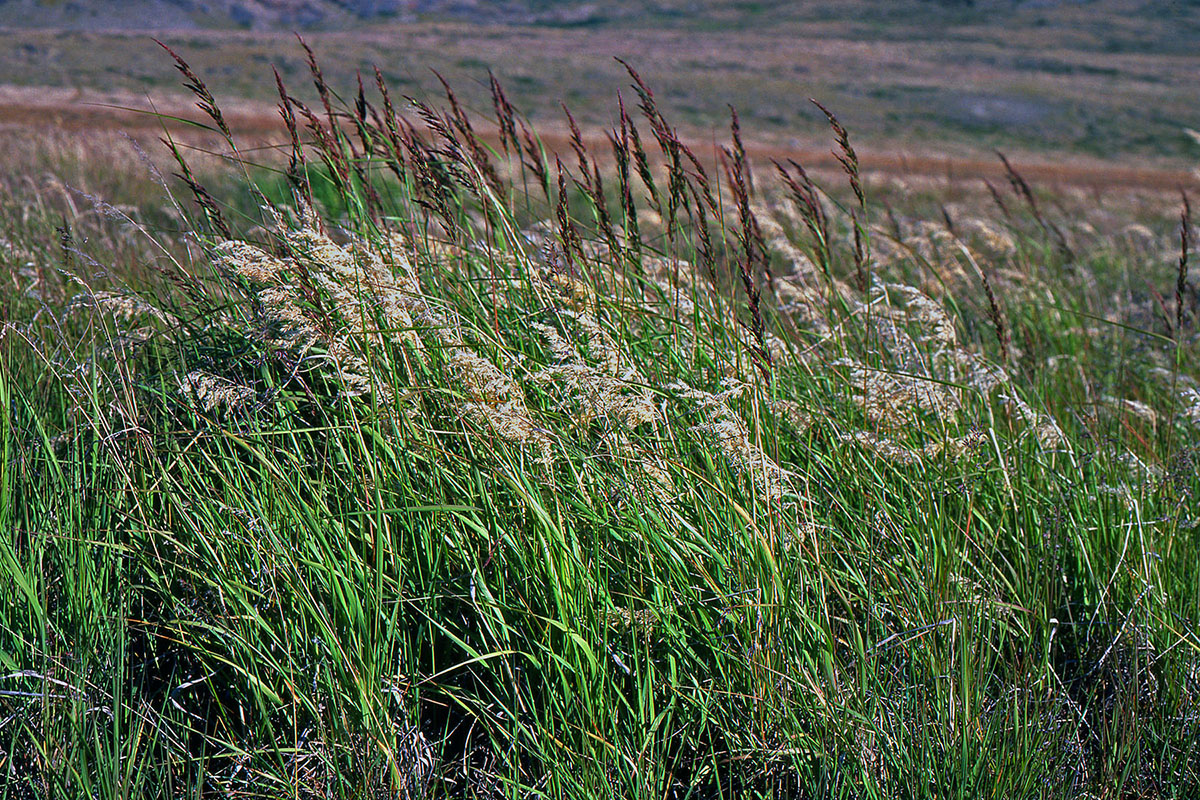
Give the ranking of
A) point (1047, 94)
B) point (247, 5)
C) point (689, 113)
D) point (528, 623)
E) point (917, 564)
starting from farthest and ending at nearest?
point (247, 5), point (1047, 94), point (689, 113), point (917, 564), point (528, 623)

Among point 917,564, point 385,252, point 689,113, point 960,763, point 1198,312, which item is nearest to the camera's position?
point 960,763

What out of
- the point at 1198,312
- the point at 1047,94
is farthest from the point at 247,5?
the point at 1198,312

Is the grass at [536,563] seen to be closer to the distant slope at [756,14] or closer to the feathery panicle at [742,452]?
the feathery panicle at [742,452]

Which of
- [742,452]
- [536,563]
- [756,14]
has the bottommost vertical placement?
[536,563]

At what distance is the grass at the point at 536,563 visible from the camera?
1.54m

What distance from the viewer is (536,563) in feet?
5.33

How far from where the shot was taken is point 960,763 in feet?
4.96

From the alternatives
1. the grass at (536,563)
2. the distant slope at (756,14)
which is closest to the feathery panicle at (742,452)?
the grass at (536,563)

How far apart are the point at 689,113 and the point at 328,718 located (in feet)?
143

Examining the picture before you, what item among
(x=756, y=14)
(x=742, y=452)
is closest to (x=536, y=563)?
(x=742, y=452)

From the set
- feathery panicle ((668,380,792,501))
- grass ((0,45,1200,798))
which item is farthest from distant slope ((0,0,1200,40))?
feathery panicle ((668,380,792,501))

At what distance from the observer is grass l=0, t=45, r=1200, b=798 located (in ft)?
5.04

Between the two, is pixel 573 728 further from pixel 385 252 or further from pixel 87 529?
pixel 385 252

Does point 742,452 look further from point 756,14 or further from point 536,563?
point 756,14
